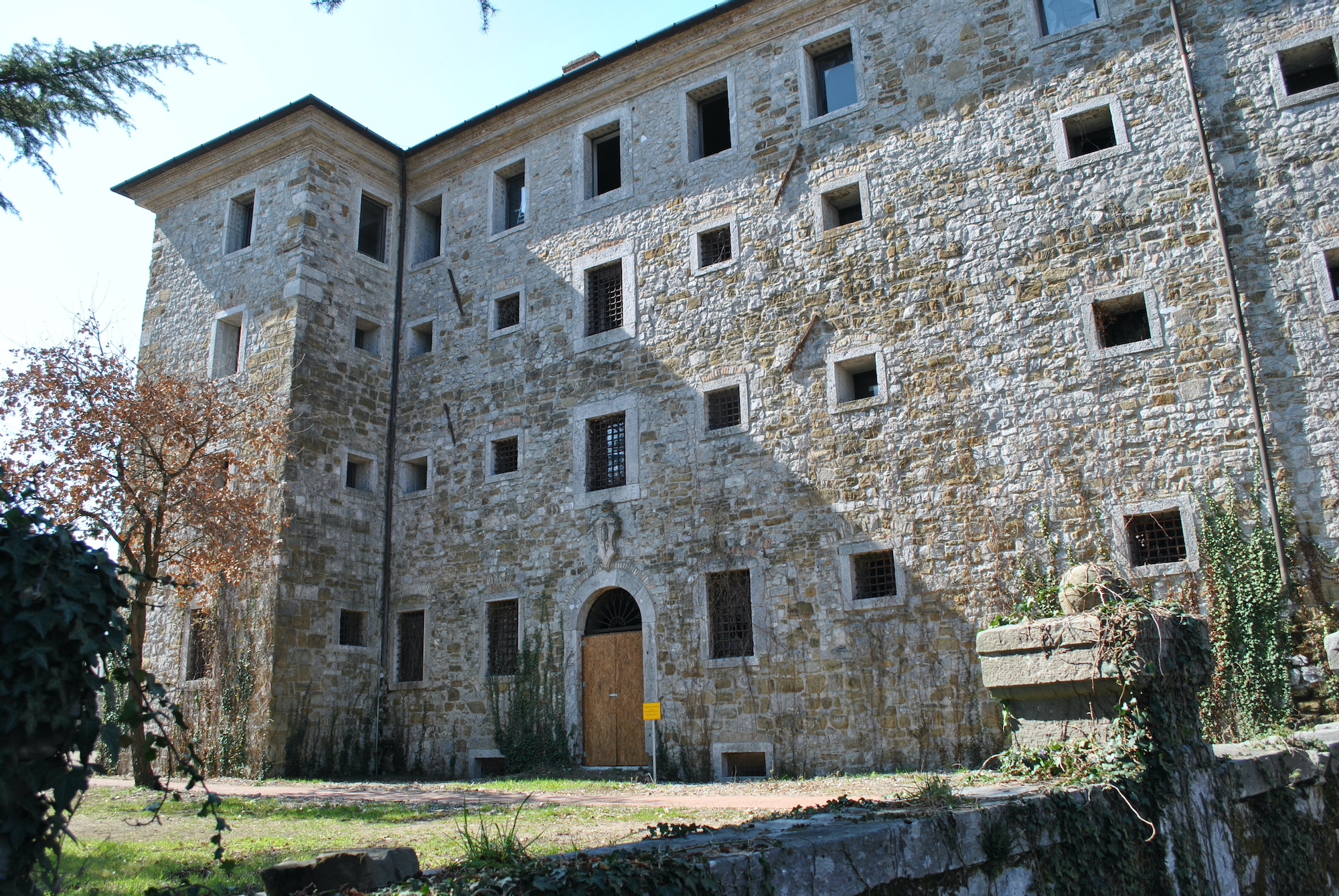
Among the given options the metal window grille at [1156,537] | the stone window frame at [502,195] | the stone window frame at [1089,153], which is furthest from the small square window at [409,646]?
the stone window frame at [1089,153]

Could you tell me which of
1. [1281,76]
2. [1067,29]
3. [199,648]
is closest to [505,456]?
[199,648]

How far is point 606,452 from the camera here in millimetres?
15430

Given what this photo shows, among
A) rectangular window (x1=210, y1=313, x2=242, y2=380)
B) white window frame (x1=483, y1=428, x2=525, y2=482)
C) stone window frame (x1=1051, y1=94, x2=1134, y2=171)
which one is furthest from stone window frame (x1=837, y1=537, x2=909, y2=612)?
rectangular window (x1=210, y1=313, x2=242, y2=380)

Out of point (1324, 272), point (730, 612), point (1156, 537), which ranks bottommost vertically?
point (730, 612)

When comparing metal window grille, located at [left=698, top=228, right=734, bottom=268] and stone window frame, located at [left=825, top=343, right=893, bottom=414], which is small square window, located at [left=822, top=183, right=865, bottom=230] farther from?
stone window frame, located at [left=825, top=343, right=893, bottom=414]

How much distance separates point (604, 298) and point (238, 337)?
23.8ft

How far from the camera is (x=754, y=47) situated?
15.3 meters

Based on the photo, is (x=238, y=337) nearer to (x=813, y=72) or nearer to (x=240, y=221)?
(x=240, y=221)

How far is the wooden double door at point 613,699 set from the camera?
46.1 ft

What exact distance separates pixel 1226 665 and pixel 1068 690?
6466mm

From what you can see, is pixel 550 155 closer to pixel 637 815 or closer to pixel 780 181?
pixel 780 181

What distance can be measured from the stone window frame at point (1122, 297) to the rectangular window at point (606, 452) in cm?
670

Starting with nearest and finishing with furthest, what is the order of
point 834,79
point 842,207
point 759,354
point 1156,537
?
point 1156,537
point 759,354
point 842,207
point 834,79

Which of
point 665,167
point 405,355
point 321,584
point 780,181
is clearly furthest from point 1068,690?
point 405,355
